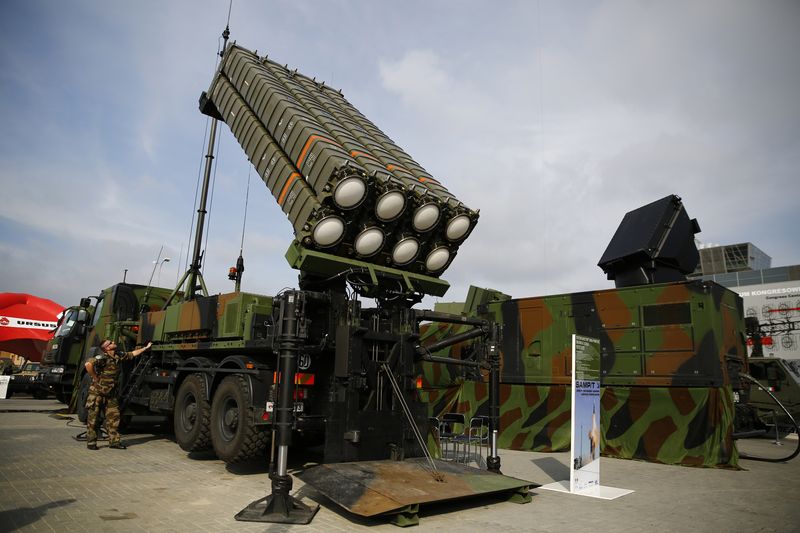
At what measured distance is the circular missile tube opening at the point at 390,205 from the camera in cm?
710

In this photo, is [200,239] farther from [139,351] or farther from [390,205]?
[390,205]

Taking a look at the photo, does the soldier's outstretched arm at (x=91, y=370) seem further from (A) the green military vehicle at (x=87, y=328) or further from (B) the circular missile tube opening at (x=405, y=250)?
(B) the circular missile tube opening at (x=405, y=250)

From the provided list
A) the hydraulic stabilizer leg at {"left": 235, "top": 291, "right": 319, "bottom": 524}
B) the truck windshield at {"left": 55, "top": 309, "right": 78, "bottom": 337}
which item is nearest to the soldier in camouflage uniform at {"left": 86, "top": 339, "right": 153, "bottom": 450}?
the hydraulic stabilizer leg at {"left": 235, "top": 291, "right": 319, "bottom": 524}

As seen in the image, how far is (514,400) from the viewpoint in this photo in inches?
451

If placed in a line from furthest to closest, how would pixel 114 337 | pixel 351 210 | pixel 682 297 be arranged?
pixel 114 337
pixel 682 297
pixel 351 210

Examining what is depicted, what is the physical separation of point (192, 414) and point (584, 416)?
231 inches

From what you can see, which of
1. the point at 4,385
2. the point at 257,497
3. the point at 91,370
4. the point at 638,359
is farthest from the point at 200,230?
the point at 4,385

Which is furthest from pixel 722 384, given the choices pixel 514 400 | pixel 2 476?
pixel 2 476

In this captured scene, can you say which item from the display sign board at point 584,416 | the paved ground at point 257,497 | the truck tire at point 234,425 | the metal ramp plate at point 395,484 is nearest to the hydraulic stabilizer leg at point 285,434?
the paved ground at point 257,497

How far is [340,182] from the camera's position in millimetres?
6793

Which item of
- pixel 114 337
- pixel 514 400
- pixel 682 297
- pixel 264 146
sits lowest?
pixel 514 400

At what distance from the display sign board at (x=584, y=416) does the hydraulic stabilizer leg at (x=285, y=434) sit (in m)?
3.21

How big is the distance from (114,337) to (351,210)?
7.91m

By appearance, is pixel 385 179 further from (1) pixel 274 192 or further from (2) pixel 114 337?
(2) pixel 114 337
